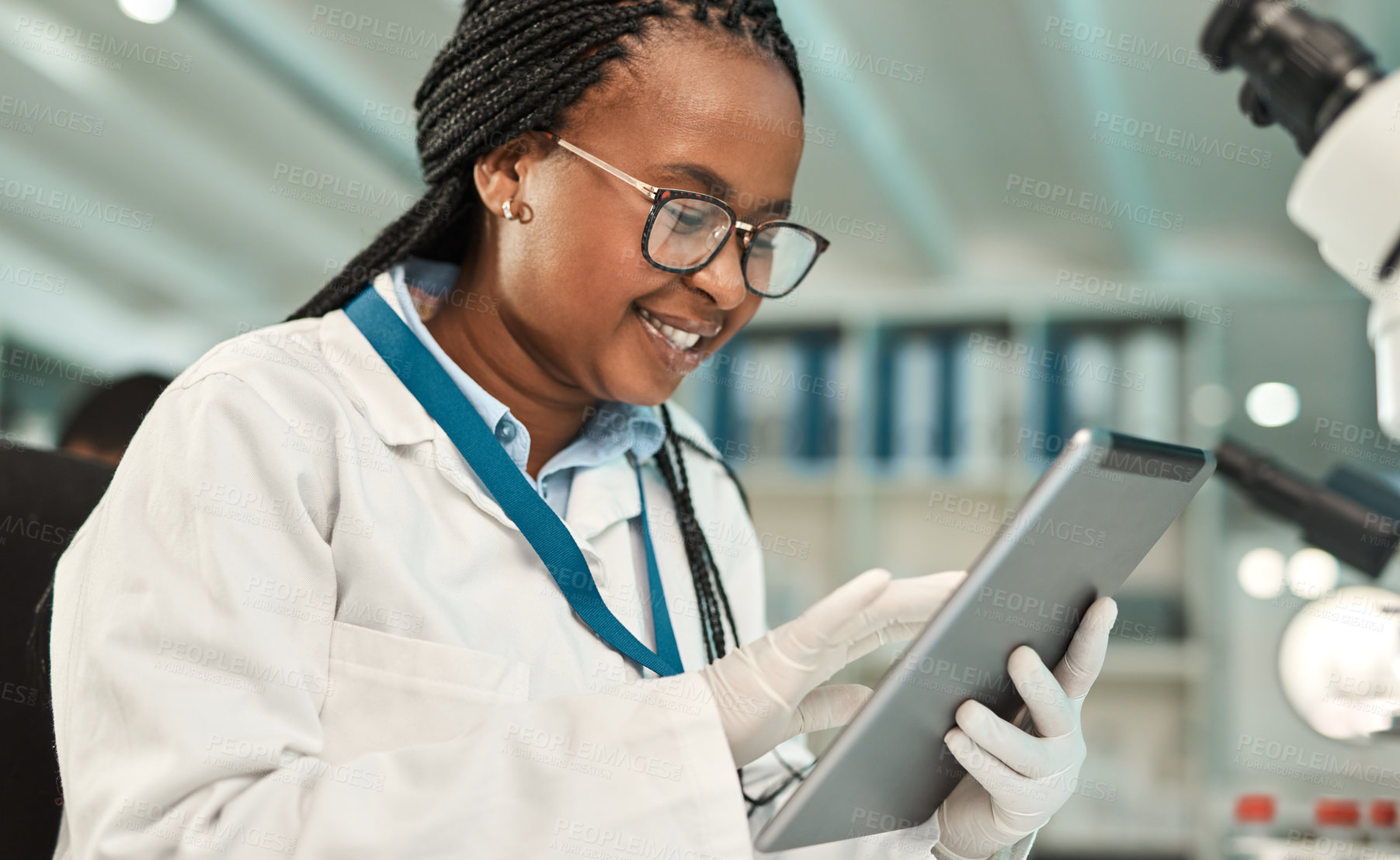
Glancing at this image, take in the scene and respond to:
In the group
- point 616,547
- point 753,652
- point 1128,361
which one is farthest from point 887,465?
point 753,652

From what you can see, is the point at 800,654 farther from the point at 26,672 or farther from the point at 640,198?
the point at 26,672

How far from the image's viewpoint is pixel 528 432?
1192mm

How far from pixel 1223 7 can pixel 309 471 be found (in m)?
0.72

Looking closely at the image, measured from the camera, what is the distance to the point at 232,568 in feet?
2.69

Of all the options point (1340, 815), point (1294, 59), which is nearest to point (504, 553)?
point (1294, 59)

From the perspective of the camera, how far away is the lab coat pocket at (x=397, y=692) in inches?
36.4

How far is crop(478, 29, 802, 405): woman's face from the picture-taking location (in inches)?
42.1

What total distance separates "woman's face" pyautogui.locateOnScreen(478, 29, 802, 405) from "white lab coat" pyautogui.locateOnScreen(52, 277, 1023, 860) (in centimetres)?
17

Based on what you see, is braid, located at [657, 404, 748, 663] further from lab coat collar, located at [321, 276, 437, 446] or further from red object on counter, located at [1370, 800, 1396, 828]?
red object on counter, located at [1370, 800, 1396, 828]

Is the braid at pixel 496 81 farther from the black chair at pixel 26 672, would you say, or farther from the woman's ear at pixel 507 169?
the black chair at pixel 26 672

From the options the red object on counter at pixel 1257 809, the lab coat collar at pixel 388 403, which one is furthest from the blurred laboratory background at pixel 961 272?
the lab coat collar at pixel 388 403

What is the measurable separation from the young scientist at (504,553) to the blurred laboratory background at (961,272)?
4.20 feet

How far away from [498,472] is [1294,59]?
2.36ft

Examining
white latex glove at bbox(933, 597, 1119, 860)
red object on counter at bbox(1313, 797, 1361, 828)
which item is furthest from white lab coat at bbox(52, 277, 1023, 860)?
red object on counter at bbox(1313, 797, 1361, 828)
